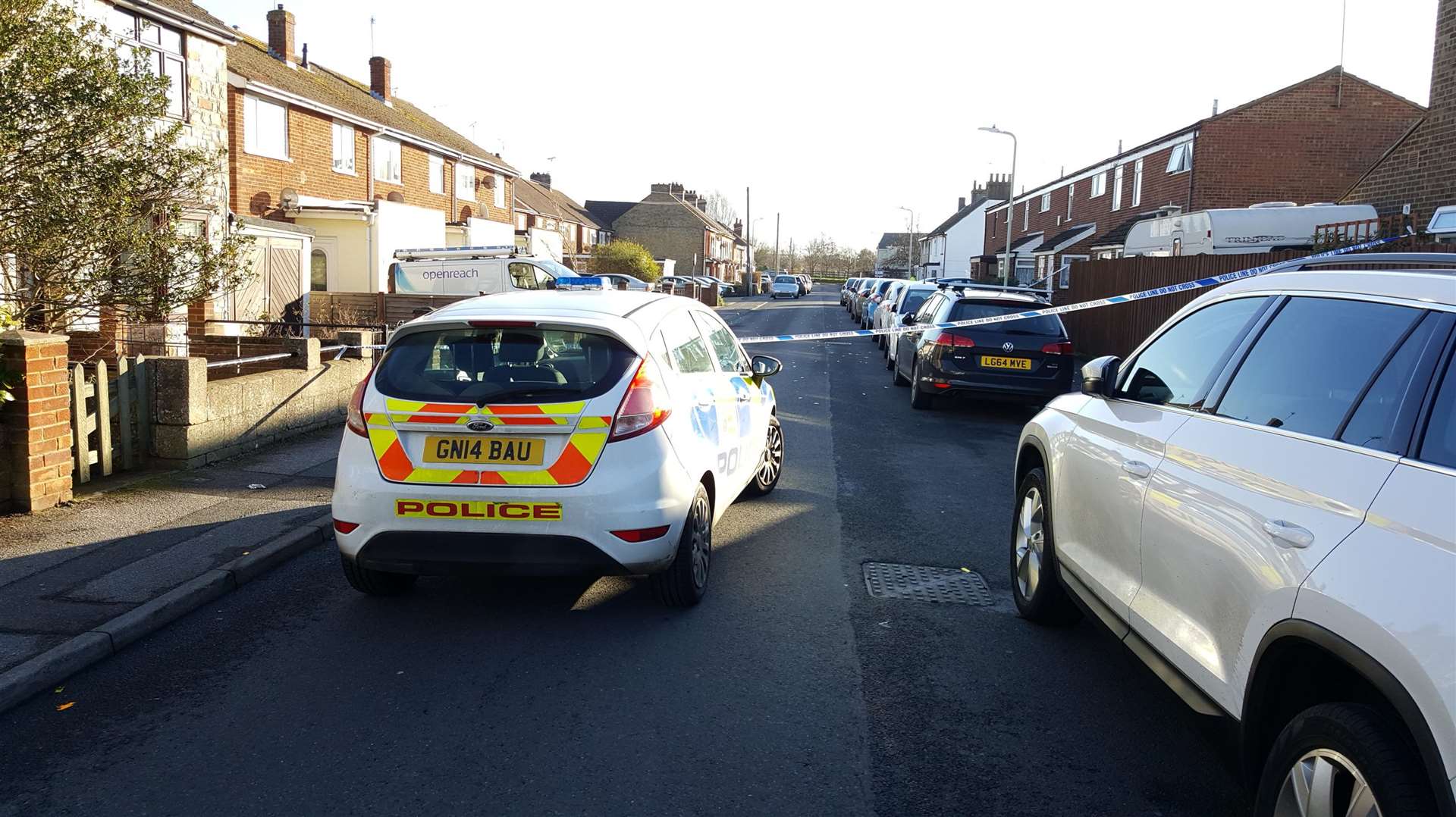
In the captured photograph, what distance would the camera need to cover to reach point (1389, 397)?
9.06 feet

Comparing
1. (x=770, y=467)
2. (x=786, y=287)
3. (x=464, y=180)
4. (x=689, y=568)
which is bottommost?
(x=689, y=568)

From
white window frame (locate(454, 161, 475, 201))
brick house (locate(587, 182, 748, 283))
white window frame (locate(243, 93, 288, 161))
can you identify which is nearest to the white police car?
white window frame (locate(243, 93, 288, 161))

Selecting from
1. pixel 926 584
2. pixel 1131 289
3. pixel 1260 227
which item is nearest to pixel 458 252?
pixel 1131 289

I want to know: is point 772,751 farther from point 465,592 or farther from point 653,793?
point 465,592

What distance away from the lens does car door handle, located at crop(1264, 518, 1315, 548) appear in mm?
2713

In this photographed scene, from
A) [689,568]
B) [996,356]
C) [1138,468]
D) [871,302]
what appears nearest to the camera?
[1138,468]

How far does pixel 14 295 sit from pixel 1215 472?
29.1 feet

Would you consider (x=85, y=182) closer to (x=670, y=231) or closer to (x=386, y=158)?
(x=386, y=158)

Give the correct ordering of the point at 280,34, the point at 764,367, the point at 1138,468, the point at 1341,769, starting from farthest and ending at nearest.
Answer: the point at 280,34 → the point at 764,367 → the point at 1138,468 → the point at 1341,769

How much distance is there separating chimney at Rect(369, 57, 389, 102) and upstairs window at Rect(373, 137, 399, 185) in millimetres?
5175

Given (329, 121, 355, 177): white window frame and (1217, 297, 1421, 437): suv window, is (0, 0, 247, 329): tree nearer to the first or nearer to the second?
(1217, 297, 1421, 437): suv window

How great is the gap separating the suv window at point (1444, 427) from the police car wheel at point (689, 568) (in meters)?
3.35

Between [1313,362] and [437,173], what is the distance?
3466 centimetres

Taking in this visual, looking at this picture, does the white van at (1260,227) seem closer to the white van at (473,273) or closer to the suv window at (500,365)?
the white van at (473,273)
